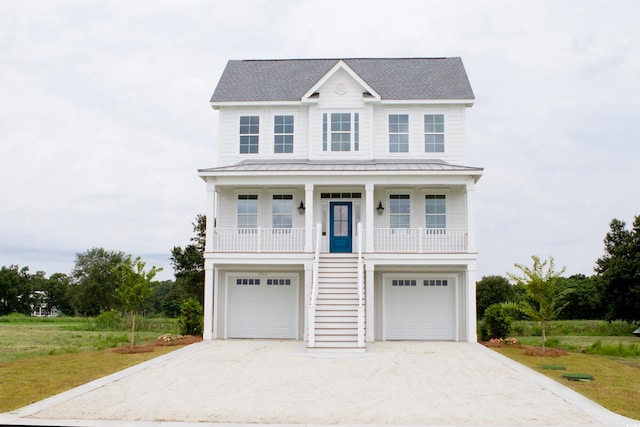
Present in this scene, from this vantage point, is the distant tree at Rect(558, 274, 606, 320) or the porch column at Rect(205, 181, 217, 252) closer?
the porch column at Rect(205, 181, 217, 252)

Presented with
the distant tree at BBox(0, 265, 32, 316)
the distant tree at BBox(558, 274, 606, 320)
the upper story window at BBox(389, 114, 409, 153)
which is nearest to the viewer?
the upper story window at BBox(389, 114, 409, 153)

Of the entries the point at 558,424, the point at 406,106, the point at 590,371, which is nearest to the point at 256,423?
the point at 558,424

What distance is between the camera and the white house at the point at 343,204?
21594 mm

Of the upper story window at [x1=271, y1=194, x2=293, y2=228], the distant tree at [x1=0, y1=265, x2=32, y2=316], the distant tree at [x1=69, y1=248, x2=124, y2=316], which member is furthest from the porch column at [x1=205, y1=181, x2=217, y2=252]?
the distant tree at [x1=0, y1=265, x2=32, y2=316]

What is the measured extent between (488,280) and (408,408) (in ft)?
106

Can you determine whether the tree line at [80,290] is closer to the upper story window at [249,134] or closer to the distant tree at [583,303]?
the upper story window at [249,134]

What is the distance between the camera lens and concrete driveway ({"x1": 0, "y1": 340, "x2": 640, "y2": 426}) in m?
10.3

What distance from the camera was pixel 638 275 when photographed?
1232 inches

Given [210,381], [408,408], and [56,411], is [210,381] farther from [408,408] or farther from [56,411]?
[408,408]

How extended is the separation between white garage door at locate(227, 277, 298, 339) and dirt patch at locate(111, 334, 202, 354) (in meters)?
2.04

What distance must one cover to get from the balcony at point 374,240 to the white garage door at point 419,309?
62.4 inches

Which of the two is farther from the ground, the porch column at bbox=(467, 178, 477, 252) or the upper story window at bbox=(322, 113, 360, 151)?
the upper story window at bbox=(322, 113, 360, 151)

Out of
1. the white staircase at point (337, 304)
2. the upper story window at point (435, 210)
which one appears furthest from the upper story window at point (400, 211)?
the white staircase at point (337, 304)

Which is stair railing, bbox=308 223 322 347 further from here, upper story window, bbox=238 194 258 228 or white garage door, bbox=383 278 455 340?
white garage door, bbox=383 278 455 340
